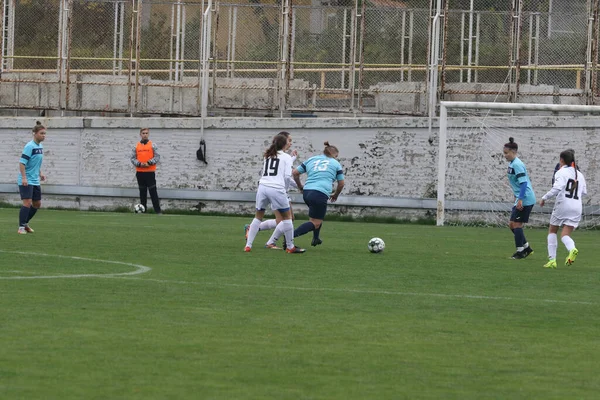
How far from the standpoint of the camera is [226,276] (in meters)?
13.0

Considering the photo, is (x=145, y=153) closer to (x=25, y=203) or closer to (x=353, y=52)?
(x=353, y=52)

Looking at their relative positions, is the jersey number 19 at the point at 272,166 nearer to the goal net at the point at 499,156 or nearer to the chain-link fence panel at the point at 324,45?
the goal net at the point at 499,156

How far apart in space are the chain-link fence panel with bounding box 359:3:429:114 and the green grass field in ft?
44.3

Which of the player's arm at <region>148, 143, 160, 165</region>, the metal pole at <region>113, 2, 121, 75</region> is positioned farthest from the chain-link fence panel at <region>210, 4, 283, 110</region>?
the player's arm at <region>148, 143, 160, 165</region>

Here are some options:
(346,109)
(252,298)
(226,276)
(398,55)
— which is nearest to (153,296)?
(252,298)

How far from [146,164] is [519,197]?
498 inches

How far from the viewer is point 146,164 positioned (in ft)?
89.3

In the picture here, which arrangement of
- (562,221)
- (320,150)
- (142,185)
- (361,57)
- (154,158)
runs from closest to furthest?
(562,221)
(154,158)
(142,185)
(320,150)
(361,57)

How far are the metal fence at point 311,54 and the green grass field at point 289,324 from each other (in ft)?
42.6

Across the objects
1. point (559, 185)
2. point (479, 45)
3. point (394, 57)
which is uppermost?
point (479, 45)

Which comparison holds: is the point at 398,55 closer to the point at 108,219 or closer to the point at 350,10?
the point at 350,10

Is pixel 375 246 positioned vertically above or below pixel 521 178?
below

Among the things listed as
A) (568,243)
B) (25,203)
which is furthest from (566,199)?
(25,203)

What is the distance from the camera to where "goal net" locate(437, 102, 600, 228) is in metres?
26.1
